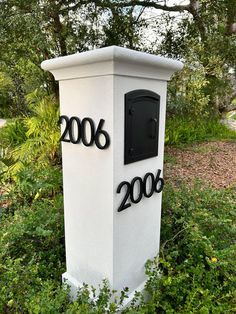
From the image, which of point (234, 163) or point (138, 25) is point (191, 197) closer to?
point (234, 163)

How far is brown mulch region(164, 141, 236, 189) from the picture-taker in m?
3.64

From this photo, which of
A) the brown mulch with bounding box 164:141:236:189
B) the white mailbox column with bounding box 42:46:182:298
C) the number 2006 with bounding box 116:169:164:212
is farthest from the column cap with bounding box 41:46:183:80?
the brown mulch with bounding box 164:141:236:189

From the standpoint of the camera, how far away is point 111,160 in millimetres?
1221

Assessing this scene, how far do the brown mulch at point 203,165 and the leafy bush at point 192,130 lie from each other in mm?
298

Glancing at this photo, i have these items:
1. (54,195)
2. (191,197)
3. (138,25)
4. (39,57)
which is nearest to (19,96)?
(39,57)

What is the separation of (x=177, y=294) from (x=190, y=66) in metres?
3.05

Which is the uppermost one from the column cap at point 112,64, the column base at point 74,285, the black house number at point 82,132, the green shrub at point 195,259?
the column cap at point 112,64

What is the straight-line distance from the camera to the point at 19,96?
5777 mm

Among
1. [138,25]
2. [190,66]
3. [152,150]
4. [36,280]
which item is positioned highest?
[138,25]

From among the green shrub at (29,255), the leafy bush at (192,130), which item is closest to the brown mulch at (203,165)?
the leafy bush at (192,130)

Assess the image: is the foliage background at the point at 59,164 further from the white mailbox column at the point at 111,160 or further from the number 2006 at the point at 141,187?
the number 2006 at the point at 141,187

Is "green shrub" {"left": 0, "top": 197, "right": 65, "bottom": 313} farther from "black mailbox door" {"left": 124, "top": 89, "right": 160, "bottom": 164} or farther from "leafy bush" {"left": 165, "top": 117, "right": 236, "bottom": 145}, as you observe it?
"leafy bush" {"left": 165, "top": 117, "right": 236, "bottom": 145}

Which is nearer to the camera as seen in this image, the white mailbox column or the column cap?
the column cap

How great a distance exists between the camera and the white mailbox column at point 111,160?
1178 mm
